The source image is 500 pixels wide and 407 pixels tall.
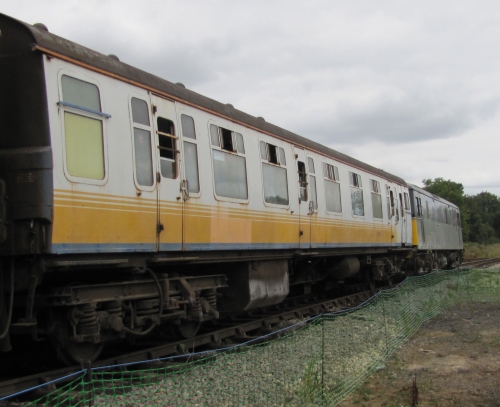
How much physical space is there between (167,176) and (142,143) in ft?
1.86

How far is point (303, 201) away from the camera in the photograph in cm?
1110

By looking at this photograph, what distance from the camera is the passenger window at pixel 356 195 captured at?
13871mm

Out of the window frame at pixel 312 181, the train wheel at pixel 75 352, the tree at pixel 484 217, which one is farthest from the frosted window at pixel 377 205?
the tree at pixel 484 217

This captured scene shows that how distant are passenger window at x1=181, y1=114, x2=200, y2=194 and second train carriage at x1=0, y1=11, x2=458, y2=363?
0.02 meters

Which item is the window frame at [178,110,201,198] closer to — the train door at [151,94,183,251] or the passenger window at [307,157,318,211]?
the train door at [151,94,183,251]

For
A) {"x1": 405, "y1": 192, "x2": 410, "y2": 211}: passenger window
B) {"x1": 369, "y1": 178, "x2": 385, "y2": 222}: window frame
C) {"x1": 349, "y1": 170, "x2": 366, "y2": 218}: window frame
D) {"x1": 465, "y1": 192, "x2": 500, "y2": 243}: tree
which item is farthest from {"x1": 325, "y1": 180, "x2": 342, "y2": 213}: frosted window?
{"x1": 465, "y1": 192, "x2": 500, "y2": 243}: tree

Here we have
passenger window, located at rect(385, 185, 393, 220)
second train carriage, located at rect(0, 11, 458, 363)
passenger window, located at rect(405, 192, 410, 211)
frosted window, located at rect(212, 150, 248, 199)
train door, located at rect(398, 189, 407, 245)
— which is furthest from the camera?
passenger window, located at rect(405, 192, 410, 211)

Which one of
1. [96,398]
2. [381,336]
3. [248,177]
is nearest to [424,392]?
[381,336]

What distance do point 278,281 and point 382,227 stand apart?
621 centimetres

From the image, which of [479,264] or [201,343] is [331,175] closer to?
[201,343]

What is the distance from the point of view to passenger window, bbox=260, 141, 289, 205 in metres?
9.87

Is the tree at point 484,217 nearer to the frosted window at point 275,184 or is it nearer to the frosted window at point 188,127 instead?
the frosted window at point 275,184


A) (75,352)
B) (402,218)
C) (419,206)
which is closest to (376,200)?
(402,218)

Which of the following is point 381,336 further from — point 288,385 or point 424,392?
point 288,385
